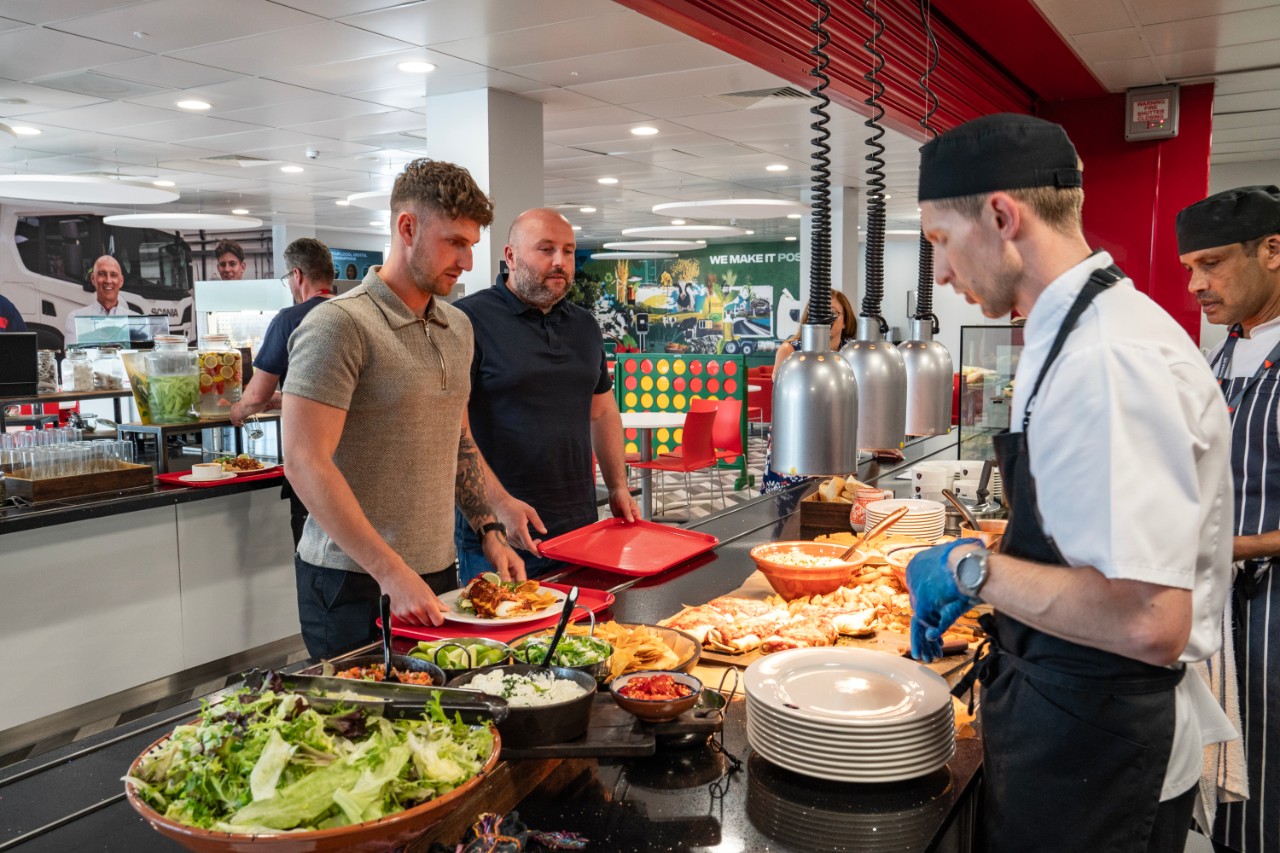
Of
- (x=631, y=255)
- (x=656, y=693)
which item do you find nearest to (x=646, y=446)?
(x=656, y=693)

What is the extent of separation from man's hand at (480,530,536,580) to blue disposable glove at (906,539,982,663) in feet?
3.63

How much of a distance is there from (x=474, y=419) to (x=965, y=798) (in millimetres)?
2036

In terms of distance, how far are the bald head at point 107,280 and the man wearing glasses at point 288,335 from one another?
9.24 meters

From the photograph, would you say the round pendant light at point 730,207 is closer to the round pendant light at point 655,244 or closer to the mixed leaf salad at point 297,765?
the round pendant light at point 655,244

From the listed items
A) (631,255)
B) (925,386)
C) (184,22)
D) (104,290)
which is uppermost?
(184,22)

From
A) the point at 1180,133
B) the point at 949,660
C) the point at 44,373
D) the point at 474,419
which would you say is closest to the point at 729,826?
the point at 949,660

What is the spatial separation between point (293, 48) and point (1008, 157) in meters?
5.09

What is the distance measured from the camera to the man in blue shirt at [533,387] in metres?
3.05

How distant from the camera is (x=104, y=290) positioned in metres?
13.4

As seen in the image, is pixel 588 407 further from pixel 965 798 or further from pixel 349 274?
pixel 349 274

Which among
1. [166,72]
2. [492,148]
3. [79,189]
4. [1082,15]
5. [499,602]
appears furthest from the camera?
[79,189]

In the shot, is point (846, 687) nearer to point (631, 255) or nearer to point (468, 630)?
point (468, 630)

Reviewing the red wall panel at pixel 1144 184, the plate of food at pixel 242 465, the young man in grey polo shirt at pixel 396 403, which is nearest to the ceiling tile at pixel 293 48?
the plate of food at pixel 242 465

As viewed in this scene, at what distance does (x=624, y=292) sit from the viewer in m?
22.1
